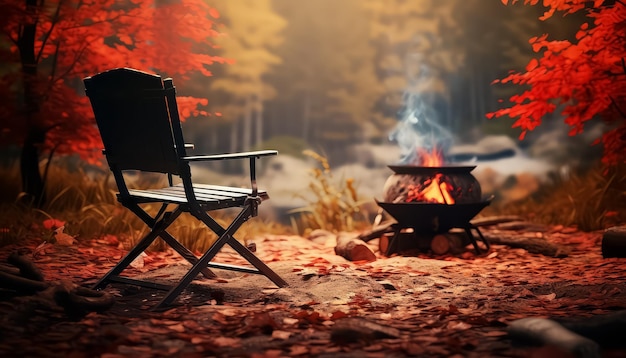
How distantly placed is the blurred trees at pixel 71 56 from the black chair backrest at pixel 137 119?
2480mm

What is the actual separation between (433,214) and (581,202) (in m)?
2.52

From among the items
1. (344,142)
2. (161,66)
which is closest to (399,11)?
(344,142)

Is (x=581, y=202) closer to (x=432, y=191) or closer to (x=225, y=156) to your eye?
(x=432, y=191)

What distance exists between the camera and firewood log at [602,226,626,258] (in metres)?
5.10

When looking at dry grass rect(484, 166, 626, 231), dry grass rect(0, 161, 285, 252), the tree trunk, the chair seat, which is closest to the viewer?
the chair seat

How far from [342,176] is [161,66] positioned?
2375 mm

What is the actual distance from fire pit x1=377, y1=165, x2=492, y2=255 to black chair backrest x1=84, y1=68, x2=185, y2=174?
247cm

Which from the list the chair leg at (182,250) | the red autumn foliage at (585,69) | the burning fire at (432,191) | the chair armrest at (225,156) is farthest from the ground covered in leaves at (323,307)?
the red autumn foliage at (585,69)

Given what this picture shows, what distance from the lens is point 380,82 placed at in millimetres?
9094

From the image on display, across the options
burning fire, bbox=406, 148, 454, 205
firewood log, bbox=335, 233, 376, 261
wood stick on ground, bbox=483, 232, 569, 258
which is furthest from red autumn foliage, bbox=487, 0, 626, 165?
firewood log, bbox=335, 233, 376, 261

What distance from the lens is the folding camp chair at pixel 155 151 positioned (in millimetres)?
3572

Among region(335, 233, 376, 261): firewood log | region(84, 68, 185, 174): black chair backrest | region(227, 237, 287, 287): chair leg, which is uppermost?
region(84, 68, 185, 174): black chair backrest

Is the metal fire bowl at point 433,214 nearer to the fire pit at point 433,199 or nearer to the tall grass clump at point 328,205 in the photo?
the fire pit at point 433,199

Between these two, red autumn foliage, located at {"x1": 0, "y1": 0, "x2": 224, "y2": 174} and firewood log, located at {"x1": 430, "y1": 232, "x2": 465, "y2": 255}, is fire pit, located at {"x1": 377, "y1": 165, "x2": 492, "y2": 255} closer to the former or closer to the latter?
firewood log, located at {"x1": 430, "y1": 232, "x2": 465, "y2": 255}
